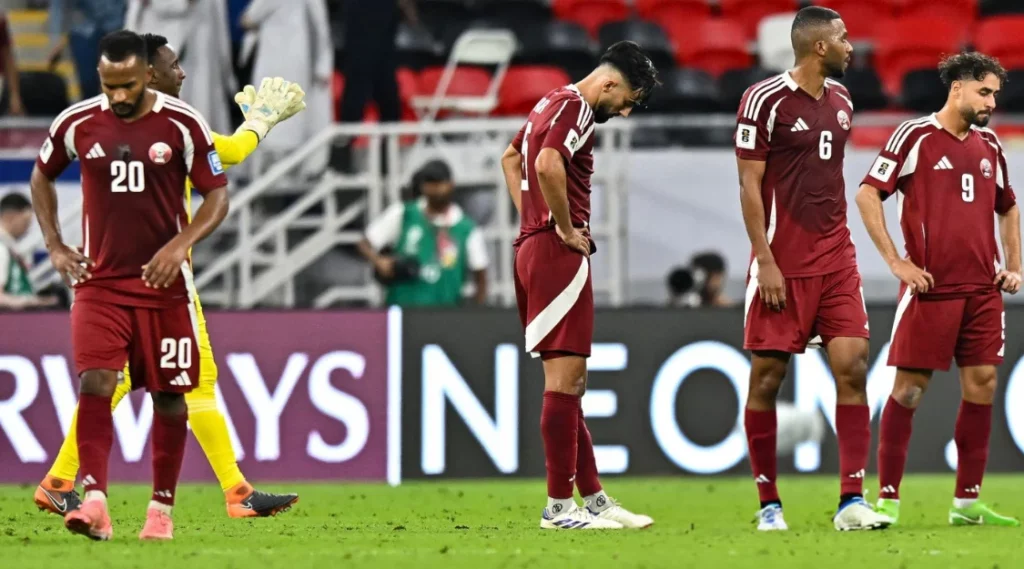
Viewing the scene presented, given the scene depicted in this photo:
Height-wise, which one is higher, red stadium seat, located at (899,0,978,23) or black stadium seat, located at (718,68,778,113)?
red stadium seat, located at (899,0,978,23)

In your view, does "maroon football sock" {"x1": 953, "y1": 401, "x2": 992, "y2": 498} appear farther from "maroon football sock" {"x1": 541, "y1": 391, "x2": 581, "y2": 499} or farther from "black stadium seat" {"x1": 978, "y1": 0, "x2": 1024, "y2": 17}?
"black stadium seat" {"x1": 978, "y1": 0, "x2": 1024, "y2": 17}

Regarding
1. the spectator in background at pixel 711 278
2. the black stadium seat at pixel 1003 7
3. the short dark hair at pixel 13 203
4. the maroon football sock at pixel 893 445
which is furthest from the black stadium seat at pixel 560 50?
the maroon football sock at pixel 893 445

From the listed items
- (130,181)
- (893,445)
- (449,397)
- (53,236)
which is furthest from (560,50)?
(130,181)

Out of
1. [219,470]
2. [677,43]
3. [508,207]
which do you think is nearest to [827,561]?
[219,470]

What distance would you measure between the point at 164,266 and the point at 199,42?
6874 millimetres

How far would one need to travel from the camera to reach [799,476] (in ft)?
37.9

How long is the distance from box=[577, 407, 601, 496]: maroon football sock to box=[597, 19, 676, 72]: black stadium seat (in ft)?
28.8

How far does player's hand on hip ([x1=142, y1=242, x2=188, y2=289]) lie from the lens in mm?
7164

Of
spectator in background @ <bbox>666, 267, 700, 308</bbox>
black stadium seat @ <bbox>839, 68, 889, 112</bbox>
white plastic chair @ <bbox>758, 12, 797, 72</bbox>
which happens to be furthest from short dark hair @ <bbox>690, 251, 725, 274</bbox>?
black stadium seat @ <bbox>839, 68, 889, 112</bbox>

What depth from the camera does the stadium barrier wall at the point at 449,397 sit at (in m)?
11.5

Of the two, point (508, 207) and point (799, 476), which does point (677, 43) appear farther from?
point (799, 476)

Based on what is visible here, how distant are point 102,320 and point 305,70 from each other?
22.8 feet

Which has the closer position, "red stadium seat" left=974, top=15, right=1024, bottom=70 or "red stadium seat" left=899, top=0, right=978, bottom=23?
"red stadium seat" left=974, top=15, right=1024, bottom=70

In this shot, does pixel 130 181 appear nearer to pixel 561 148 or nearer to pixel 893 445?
pixel 561 148
